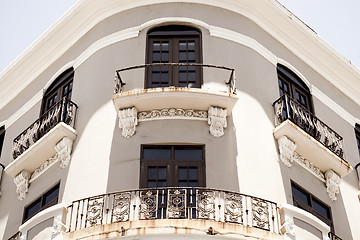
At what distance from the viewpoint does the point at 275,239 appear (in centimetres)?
1589

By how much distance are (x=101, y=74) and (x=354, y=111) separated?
778 centimetres

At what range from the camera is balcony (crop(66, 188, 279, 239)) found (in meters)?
15.6

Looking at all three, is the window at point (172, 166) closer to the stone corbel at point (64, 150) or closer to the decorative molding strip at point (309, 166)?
the stone corbel at point (64, 150)

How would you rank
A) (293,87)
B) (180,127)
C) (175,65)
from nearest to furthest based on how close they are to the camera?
(180,127)
(175,65)
(293,87)

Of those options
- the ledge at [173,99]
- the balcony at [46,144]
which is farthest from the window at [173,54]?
the balcony at [46,144]

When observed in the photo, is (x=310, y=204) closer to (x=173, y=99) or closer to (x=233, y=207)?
(x=233, y=207)

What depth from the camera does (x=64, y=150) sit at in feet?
61.3

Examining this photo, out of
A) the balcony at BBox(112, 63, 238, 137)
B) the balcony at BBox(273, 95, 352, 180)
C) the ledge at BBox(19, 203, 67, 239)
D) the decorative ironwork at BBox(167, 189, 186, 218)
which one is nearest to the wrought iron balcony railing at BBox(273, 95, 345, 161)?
the balcony at BBox(273, 95, 352, 180)

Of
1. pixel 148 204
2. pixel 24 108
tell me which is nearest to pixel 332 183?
pixel 148 204

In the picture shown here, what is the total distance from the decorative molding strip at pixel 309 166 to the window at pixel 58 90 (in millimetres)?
6063

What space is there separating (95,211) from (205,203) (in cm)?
225

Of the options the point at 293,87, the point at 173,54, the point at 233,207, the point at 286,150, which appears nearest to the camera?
the point at 233,207

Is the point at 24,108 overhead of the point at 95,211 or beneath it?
overhead

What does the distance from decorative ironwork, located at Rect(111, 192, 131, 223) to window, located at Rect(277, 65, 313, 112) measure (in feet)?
19.5
